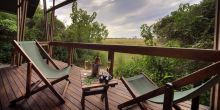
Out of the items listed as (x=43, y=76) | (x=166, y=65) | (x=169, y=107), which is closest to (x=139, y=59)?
(x=166, y=65)

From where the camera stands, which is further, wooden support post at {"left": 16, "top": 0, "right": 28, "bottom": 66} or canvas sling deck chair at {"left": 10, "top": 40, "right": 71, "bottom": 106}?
wooden support post at {"left": 16, "top": 0, "right": 28, "bottom": 66}

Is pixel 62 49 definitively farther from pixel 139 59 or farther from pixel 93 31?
pixel 139 59

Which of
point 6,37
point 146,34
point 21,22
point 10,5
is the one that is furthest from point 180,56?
point 6,37

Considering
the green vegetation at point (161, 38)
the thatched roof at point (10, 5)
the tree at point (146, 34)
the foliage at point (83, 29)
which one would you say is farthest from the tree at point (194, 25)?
the foliage at point (83, 29)

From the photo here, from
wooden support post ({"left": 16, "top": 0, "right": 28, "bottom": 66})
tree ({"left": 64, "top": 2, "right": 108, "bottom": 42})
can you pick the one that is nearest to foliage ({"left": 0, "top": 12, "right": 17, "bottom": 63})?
wooden support post ({"left": 16, "top": 0, "right": 28, "bottom": 66})

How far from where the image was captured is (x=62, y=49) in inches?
370

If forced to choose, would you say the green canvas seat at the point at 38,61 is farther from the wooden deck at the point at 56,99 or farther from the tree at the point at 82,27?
the tree at the point at 82,27

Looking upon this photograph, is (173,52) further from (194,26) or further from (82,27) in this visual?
(82,27)

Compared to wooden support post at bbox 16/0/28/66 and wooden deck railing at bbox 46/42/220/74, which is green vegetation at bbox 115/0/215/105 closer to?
wooden deck railing at bbox 46/42/220/74

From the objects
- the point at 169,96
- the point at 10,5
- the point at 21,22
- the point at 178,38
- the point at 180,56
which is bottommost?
the point at 169,96

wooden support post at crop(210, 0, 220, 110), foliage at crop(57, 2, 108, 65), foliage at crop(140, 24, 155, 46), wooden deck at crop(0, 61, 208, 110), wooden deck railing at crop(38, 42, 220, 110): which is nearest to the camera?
wooden deck railing at crop(38, 42, 220, 110)

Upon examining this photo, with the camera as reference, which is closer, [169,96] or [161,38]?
[169,96]

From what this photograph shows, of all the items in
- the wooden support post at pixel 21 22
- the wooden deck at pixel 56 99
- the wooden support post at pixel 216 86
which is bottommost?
the wooden deck at pixel 56 99

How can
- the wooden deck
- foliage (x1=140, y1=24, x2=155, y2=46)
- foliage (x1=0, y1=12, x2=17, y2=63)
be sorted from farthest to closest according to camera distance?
foliage (x1=0, y1=12, x2=17, y2=63) → foliage (x1=140, y1=24, x2=155, y2=46) → the wooden deck
